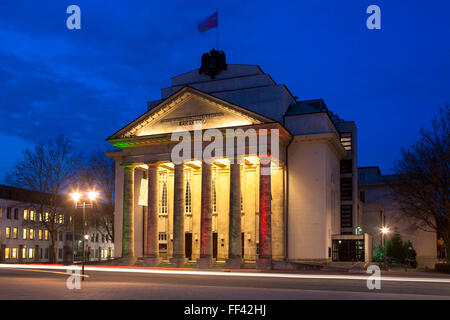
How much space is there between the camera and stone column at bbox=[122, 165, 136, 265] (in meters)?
54.1

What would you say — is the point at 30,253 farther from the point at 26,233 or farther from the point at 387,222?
the point at 387,222

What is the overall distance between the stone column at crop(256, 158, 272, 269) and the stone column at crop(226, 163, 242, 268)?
2060mm

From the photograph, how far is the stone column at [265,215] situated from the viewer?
47.9m

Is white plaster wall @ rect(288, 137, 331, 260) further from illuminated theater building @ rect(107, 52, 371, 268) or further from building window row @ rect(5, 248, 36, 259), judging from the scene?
building window row @ rect(5, 248, 36, 259)

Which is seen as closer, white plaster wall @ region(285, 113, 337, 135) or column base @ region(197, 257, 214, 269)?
column base @ region(197, 257, 214, 269)

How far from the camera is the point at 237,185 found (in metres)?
49.6

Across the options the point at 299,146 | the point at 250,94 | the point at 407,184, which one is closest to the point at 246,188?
the point at 299,146

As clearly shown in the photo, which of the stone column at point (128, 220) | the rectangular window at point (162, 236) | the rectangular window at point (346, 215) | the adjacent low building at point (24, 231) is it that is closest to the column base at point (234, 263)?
the stone column at point (128, 220)

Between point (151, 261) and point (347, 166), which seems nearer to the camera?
point (151, 261)

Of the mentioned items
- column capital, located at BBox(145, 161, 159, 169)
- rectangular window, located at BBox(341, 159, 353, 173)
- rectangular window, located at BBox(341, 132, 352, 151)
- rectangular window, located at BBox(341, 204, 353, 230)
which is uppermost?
rectangular window, located at BBox(341, 132, 352, 151)

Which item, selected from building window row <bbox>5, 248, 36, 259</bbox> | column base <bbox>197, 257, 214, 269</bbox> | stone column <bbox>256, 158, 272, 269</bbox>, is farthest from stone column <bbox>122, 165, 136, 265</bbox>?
building window row <bbox>5, 248, 36, 259</bbox>

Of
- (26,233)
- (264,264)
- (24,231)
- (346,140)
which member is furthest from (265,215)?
(26,233)

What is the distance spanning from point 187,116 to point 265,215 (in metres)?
13.6

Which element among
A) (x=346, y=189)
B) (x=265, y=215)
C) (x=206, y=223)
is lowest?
(x=206, y=223)
